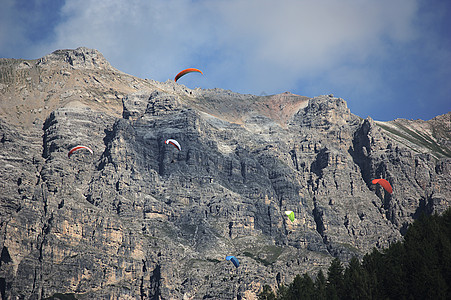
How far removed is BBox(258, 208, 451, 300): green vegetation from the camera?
488 ft

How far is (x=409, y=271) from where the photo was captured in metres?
160

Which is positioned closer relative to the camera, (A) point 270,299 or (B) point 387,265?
(B) point 387,265

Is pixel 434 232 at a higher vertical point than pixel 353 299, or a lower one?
higher

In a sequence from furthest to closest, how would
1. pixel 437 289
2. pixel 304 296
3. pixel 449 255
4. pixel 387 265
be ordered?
pixel 304 296
pixel 387 265
pixel 449 255
pixel 437 289

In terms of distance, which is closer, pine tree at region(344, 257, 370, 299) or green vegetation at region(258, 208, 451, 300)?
green vegetation at region(258, 208, 451, 300)

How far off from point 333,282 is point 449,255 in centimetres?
4362

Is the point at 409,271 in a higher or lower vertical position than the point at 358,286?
higher

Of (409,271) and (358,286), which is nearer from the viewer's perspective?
(409,271)

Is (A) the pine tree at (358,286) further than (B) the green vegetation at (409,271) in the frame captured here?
Yes

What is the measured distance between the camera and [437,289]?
144 meters

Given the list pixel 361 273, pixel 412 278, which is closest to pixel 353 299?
pixel 361 273

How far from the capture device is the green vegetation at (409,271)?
14888 cm

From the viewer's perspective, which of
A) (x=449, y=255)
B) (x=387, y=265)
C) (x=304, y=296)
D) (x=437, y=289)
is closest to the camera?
(x=437, y=289)

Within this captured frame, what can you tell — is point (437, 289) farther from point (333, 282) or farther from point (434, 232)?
point (333, 282)
